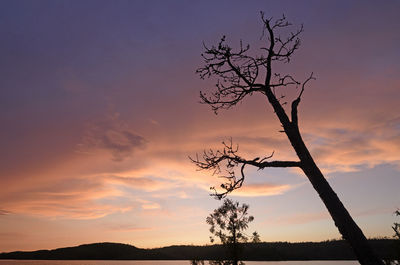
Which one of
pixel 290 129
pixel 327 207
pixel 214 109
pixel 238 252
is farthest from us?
pixel 238 252

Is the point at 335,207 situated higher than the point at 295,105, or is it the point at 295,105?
the point at 295,105

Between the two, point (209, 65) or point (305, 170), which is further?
point (209, 65)

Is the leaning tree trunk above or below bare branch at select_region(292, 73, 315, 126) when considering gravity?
below

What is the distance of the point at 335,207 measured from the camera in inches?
269

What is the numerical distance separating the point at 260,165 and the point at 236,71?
2.43m

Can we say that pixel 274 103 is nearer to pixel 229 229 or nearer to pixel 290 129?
pixel 290 129

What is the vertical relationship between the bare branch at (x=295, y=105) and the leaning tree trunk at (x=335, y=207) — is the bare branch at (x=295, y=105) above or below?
above

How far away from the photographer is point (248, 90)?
28.6 ft

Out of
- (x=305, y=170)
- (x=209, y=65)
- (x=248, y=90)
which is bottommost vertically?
(x=305, y=170)

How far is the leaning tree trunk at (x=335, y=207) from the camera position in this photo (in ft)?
20.8

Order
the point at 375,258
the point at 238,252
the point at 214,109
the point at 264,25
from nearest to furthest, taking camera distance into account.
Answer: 1. the point at 375,258
2. the point at 264,25
3. the point at 214,109
4. the point at 238,252

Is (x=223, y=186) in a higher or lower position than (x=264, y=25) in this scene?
lower

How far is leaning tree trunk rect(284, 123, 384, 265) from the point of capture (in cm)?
633

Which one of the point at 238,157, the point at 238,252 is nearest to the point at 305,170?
the point at 238,157
